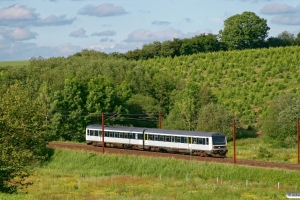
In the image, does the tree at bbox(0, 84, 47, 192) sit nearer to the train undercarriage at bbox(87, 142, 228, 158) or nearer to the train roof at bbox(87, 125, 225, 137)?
the train roof at bbox(87, 125, 225, 137)

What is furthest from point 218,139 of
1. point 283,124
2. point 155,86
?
point 155,86

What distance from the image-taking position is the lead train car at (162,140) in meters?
55.2

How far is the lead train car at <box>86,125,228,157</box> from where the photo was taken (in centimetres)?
5519

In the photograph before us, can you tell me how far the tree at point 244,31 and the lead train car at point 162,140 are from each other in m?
66.8

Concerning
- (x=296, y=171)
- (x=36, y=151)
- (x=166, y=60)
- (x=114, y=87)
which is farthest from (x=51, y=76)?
(x=296, y=171)

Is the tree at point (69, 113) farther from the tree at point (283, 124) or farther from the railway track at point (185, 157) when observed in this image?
the tree at point (283, 124)

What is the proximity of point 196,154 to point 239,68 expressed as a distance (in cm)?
Answer: 5246

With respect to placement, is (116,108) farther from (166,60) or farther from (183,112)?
(166,60)

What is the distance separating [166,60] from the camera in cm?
12094

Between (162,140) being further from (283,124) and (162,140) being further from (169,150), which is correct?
(283,124)

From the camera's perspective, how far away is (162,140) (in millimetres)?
59094

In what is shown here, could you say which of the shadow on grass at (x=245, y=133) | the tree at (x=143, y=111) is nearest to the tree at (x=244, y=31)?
the tree at (x=143, y=111)

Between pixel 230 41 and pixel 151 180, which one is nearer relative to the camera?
pixel 151 180

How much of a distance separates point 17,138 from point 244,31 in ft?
301
